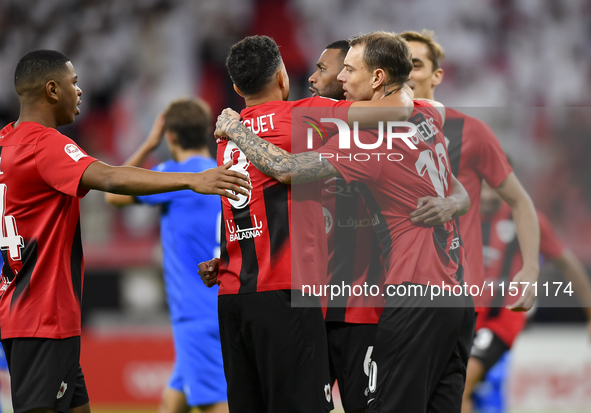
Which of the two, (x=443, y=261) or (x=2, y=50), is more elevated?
(x=2, y=50)

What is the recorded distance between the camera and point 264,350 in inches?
130

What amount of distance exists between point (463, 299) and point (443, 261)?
219 mm

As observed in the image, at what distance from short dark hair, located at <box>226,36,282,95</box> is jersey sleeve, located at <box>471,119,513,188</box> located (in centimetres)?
160

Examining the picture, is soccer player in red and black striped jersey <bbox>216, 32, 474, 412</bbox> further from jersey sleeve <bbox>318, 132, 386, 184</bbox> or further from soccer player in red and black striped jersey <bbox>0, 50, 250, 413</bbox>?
soccer player in red and black striped jersey <bbox>0, 50, 250, 413</bbox>

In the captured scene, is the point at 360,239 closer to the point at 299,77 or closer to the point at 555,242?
the point at 555,242

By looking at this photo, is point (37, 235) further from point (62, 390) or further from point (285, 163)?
point (285, 163)

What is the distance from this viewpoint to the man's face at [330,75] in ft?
13.5

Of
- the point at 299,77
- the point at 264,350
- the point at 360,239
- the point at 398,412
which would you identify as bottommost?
the point at 398,412

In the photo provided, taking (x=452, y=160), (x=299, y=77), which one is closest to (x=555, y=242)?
(x=452, y=160)

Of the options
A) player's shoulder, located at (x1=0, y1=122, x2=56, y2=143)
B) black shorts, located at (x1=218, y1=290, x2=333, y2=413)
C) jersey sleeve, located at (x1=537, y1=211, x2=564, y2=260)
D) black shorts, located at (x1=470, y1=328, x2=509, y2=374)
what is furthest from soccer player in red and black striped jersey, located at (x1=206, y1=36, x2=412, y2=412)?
jersey sleeve, located at (x1=537, y1=211, x2=564, y2=260)

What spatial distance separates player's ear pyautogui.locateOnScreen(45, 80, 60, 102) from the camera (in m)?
3.61

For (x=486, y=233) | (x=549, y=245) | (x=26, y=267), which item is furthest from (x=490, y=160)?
(x=26, y=267)

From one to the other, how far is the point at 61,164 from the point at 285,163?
1127 mm

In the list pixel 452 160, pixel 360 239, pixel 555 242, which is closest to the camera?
pixel 360 239
